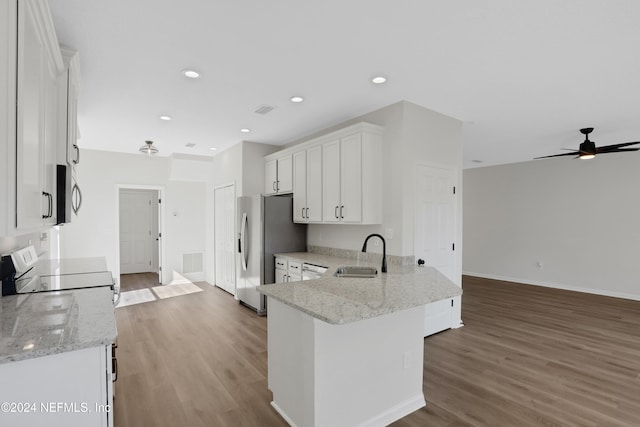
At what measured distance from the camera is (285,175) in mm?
4945

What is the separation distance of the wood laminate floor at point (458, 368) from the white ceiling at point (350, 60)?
2.65m

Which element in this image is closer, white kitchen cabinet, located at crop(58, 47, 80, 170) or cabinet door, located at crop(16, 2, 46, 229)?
cabinet door, located at crop(16, 2, 46, 229)

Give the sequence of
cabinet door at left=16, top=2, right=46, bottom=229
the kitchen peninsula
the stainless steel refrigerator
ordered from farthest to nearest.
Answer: the stainless steel refrigerator < the kitchen peninsula < cabinet door at left=16, top=2, right=46, bottom=229

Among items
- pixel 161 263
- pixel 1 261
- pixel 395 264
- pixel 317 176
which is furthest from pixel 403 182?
pixel 161 263

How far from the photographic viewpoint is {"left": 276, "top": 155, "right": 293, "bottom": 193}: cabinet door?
4816mm

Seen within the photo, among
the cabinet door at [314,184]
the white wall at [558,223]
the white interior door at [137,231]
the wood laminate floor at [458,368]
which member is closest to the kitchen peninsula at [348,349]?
the wood laminate floor at [458,368]

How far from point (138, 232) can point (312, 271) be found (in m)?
6.16

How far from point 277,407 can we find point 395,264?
1.84m

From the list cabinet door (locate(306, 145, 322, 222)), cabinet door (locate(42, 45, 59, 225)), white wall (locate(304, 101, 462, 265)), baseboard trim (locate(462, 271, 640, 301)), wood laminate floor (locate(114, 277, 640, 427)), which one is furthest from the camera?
baseboard trim (locate(462, 271, 640, 301))

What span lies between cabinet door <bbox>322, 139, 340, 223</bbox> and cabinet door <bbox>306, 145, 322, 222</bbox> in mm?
79

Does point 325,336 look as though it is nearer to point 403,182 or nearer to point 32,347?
point 32,347

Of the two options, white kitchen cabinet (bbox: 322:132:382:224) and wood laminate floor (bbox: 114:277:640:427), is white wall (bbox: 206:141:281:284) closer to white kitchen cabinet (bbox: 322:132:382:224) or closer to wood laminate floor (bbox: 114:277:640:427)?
white kitchen cabinet (bbox: 322:132:382:224)

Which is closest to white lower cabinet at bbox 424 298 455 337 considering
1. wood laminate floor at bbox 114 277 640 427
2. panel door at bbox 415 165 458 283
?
wood laminate floor at bbox 114 277 640 427

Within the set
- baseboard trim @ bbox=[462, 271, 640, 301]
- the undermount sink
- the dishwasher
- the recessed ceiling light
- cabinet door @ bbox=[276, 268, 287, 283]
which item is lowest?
baseboard trim @ bbox=[462, 271, 640, 301]
